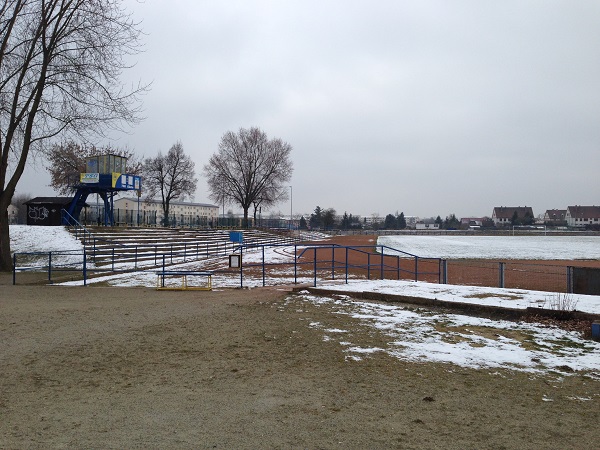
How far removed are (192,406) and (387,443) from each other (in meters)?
2.24

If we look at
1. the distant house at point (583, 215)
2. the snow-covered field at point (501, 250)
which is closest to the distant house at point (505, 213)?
the distant house at point (583, 215)

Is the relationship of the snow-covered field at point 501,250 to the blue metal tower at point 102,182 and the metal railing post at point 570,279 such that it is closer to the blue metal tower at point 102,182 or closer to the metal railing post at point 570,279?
the metal railing post at point 570,279

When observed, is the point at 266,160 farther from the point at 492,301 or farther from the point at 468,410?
the point at 468,410

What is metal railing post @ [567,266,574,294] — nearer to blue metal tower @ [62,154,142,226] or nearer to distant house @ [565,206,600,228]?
blue metal tower @ [62,154,142,226]

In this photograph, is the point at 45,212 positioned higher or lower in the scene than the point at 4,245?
higher

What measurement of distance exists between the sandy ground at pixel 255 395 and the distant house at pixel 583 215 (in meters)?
184

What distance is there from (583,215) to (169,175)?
158m

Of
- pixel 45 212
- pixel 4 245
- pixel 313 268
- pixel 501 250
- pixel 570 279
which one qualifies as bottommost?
pixel 501 250

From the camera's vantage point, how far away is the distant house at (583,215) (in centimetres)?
16775

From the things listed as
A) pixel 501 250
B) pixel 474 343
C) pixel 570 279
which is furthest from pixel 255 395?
pixel 501 250

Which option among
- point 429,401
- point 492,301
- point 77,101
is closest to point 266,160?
point 77,101

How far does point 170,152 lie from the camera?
66188 millimetres

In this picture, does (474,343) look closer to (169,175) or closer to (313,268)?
(313,268)

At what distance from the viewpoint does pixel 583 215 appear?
169875 mm
